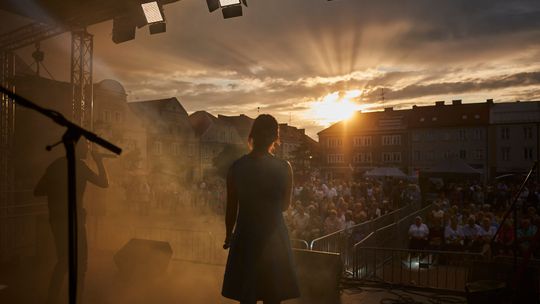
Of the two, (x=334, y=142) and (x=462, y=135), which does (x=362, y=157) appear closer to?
(x=334, y=142)

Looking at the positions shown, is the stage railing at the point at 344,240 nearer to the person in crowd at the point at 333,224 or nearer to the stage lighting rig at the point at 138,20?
the person in crowd at the point at 333,224

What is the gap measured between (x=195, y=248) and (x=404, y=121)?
184ft

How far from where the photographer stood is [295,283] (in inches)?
118

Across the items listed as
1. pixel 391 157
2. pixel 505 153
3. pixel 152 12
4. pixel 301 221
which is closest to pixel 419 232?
pixel 301 221

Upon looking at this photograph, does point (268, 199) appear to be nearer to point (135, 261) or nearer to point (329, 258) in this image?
point (329, 258)

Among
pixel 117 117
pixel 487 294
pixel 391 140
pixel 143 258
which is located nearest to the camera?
pixel 487 294

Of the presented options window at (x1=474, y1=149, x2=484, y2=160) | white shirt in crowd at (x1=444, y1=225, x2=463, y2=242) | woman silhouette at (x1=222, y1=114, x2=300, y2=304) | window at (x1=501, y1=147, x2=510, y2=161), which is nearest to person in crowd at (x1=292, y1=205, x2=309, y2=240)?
white shirt in crowd at (x1=444, y1=225, x2=463, y2=242)

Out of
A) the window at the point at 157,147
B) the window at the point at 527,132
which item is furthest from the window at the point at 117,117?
the window at the point at 527,132

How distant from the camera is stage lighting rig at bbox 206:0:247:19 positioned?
800cm

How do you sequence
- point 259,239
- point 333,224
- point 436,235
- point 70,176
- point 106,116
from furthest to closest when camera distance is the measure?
point 106,116
point 436,235
point 333,224
point 259,239
point 70,176

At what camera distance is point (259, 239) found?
9.56ft

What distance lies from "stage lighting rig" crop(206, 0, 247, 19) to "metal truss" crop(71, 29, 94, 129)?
3.25 m

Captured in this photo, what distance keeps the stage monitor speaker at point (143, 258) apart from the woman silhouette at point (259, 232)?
4.10 meters

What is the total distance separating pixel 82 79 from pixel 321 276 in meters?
7.03
